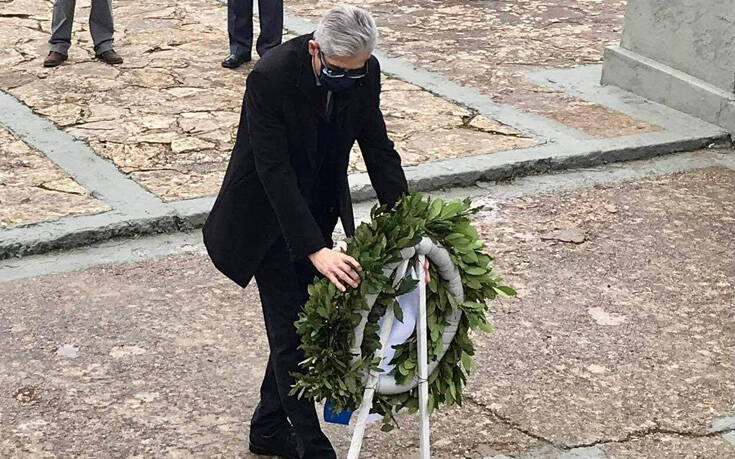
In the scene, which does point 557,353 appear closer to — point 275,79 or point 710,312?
point 710,312

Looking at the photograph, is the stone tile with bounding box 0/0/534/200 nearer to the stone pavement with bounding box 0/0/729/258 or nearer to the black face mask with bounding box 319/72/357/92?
the stone pavement with bounding box 0/0/729/258

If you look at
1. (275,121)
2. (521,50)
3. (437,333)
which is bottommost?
(521,50)

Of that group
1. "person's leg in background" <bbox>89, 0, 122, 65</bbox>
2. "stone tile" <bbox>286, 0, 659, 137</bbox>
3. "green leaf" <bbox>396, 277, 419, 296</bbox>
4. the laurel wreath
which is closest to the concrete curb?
"stone tile" <bbox>286, 0, 659, 137</bbox>

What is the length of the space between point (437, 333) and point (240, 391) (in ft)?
4.03

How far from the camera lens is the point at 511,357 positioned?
4980mm

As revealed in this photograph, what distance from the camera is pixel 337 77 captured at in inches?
140

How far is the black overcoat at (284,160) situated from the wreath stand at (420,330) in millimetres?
279

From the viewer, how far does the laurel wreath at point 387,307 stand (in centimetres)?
351

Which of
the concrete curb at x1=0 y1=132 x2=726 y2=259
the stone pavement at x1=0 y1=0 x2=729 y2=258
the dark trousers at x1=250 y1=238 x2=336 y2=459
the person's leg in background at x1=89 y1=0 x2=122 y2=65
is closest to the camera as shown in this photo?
the dark trousers at x1=250 y1=238 x2=336 y2=459

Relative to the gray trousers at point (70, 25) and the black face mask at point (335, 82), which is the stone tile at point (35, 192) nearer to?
the gray trousers at point (70, 25)

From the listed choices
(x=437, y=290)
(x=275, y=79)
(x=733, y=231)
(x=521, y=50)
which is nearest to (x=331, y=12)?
(x=275, y=79)

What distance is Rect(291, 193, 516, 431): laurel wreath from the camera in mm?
3506

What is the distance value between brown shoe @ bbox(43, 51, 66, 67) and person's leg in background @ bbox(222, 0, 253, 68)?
119 centimetres

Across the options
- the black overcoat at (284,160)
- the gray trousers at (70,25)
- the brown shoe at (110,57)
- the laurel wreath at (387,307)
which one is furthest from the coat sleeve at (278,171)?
the gray trousers at (70,25)
